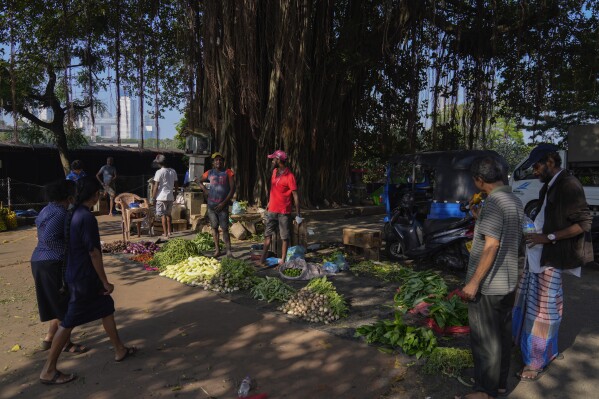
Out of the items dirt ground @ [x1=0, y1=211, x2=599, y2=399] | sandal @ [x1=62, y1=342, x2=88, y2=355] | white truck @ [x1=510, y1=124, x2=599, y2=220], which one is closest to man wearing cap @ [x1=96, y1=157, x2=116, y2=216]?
dirt ground @ [x1=0, y1=211, x2=599, y2=399]

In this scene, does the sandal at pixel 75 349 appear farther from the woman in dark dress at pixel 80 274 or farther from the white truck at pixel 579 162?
the white truck at pixel 579 162

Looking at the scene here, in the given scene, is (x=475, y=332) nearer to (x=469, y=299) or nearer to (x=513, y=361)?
(x=469, y=299)

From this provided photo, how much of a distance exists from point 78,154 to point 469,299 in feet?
62.5

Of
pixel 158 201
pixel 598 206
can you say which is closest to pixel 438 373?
pixel 158 201

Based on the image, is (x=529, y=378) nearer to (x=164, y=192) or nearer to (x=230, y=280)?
(x=230, y=280)

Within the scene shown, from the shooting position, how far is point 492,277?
2.92m

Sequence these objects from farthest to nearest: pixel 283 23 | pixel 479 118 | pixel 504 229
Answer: pixel 479 118
pixel 283 23
pixel 504 229

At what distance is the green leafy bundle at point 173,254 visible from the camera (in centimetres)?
682

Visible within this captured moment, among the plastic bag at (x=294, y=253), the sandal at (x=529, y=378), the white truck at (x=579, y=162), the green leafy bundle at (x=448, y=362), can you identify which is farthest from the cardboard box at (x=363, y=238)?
the white truck at (x=579, y=162)

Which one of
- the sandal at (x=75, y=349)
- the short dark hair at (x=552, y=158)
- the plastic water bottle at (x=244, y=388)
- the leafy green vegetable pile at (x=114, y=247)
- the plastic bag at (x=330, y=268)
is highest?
the short dark hair at (x=552, y=158)

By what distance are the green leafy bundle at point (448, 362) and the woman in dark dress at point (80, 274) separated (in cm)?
271

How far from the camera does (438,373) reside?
346 cm

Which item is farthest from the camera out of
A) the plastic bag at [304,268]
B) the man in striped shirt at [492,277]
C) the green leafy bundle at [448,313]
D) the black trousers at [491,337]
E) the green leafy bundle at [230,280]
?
the plastic bag at [304,268]

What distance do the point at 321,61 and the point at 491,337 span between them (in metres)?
8.93
